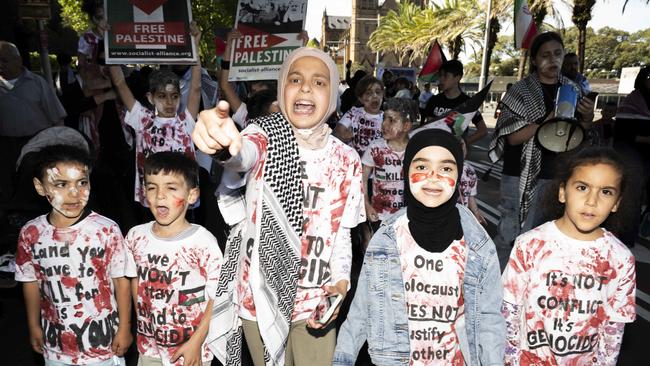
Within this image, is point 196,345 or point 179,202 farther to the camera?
point 179,202

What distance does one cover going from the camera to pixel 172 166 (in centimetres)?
274

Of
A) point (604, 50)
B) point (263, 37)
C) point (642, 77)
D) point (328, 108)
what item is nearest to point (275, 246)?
Result: point (328, 108)

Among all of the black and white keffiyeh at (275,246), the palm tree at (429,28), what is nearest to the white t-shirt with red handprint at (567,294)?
the black and white keffiyeh at (275,246)

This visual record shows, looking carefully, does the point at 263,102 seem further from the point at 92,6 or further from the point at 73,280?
the point at 92,6

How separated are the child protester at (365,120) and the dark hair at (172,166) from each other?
338 centimetres

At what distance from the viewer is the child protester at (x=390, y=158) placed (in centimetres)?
461

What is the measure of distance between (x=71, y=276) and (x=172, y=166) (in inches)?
29.5

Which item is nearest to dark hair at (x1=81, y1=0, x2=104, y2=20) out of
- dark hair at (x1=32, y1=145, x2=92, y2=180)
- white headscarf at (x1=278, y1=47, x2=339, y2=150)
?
dark hair at (x1=32, y1=145, x2=92, y2=180)

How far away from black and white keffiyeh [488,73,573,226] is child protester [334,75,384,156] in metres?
1.88

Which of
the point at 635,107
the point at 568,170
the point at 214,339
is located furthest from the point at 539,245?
the point at 635,107

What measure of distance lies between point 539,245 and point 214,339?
1605mm

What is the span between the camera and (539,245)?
2428mm

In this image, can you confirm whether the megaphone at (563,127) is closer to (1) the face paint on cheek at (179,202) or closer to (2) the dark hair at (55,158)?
(1) the face paint on cheek at (179,202)

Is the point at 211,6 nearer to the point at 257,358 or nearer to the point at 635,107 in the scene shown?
the point at 635,107
